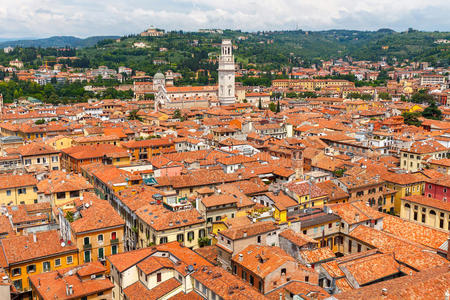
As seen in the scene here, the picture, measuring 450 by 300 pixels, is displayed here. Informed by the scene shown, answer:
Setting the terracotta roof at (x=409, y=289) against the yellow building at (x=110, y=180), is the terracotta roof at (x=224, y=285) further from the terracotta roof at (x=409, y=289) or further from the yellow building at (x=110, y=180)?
the yellow building at (x=110, y=180)

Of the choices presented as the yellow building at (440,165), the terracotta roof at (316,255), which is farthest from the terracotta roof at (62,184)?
the yellow building at (440,165)

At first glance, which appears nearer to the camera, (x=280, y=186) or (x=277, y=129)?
(x=280, y=186)

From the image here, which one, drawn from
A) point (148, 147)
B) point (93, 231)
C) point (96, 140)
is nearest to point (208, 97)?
point (96, 140)

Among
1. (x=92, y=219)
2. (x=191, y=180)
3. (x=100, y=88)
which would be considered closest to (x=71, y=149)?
(x=191, y=180)

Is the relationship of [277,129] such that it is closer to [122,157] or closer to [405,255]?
[122,157]

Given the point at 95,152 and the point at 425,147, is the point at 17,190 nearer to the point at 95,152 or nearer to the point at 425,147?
the point at 95,152
